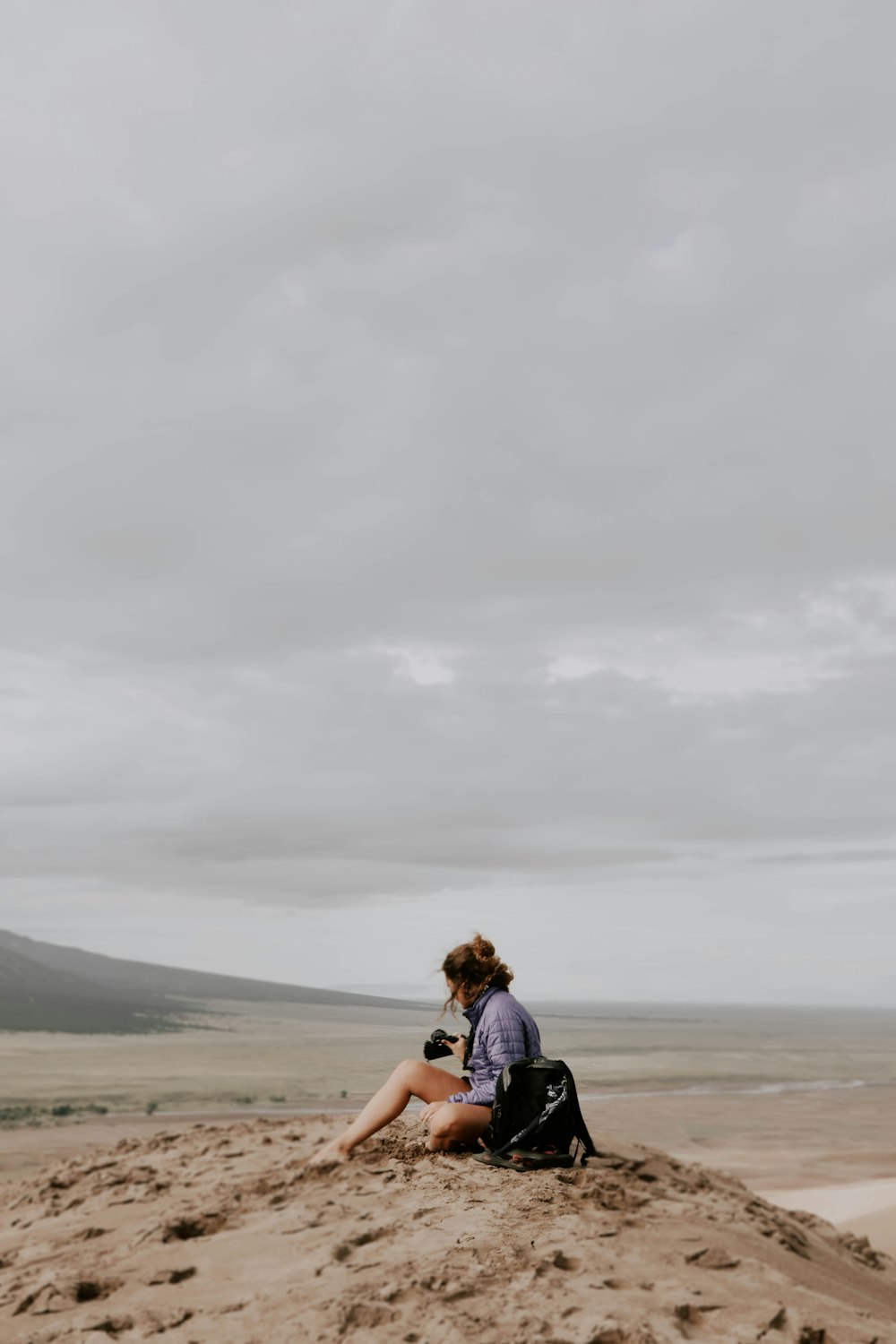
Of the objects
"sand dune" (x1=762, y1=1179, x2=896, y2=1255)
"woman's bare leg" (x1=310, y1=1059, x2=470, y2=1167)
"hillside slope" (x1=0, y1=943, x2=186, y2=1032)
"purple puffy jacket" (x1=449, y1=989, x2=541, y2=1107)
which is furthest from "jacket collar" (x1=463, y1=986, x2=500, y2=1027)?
"hillside slope" (x1=0, y1=943, x2=186, y2=1032)

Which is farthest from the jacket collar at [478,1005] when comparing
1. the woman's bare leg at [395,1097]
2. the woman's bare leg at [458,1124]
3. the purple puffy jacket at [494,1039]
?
the woman's bare leg at [458,1124]

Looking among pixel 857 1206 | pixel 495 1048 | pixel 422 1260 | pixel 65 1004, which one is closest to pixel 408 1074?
pixel 495 1048

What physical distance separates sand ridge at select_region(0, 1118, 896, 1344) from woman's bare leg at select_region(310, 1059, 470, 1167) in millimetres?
150

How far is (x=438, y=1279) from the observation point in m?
5.05

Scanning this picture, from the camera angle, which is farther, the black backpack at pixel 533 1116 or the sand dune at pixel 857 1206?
the sand dune at pixel 857 1206

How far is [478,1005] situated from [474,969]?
24 centimetres

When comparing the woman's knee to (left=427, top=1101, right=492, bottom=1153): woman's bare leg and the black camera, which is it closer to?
(left=427, top=1101, right=492, bottom=1153): woman's bare leg

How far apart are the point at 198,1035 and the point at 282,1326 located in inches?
1895

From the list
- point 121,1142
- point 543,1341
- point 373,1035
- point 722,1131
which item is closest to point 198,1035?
point 722,1131

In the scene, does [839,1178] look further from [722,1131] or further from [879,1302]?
[879,1302]

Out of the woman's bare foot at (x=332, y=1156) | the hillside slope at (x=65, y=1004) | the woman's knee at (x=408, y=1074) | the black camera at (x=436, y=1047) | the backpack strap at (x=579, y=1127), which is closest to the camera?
the backpack strap at (x=579, y=1127)

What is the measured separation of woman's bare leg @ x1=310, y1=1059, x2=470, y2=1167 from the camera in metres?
7.03

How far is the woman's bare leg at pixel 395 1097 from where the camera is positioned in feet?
23.1

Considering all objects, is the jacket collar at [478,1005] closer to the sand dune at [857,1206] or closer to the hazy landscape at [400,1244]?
the hazy landscape at [400,1244]
